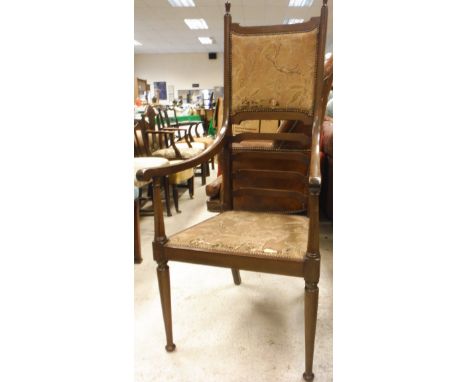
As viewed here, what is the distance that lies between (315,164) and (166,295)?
0.64 metres

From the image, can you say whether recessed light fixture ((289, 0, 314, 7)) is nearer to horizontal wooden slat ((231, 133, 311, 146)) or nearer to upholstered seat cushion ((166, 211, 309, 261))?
horizontal wooden slat ((231, 133, 311, 146))

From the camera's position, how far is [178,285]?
1.57 metres

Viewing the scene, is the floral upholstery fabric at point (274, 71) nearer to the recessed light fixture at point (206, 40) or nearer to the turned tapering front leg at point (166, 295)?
the turned tapering front leg at point (166, 295)

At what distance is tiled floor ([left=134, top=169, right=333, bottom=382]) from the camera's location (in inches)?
40.7

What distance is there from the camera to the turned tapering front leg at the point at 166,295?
1062mm

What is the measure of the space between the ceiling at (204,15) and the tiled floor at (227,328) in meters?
4.27

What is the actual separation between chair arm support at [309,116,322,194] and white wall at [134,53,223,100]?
1022cm

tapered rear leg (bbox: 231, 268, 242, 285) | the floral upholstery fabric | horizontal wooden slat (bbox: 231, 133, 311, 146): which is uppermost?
the floral upholstery fabric

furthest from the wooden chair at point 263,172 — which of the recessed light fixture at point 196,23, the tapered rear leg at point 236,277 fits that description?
the recessed light fixture at point 196,23

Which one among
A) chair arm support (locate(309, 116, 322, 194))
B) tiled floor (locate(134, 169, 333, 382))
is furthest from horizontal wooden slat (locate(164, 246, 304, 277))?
tiled floor (locate(134, 169, 333, 382))

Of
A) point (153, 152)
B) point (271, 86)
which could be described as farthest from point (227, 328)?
point (153, 152)

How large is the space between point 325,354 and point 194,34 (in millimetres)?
8468

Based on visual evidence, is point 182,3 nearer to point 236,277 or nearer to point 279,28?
point 279,28

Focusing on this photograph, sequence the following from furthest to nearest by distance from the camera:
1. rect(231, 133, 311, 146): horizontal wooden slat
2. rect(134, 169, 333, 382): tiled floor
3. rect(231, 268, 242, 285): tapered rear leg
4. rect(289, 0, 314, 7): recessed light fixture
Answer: rect(289, 0, 314, 7): recessed light fixture < rect(231, 268, 242, 285): tapered rear leg < rect(231, 133, 311, 146): horizontal wooden slat < rect(134, 169, 333, 382): tiled floor
